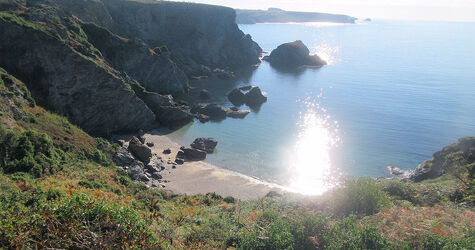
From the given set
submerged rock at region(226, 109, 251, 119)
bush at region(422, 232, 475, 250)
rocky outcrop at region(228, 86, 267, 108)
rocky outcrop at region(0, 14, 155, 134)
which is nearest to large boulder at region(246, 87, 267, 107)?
rocky outcrop at region(228, 86, 267, 108)

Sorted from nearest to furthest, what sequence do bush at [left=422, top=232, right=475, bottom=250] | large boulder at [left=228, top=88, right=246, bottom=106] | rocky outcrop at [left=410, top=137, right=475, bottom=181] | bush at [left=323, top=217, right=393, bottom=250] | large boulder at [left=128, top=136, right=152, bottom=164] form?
bush at [left=422, top=232, right=475, bottom=250]
bush at [left=323, top=217, right=393, bottom=250]
rocky outcrop at [left=410, top=137, right=475, bottom=181]
large boulder at [left=128, top=136, right=152, bottom=164]
large boulder at [left=228, top=88, right=246, bottom=106]

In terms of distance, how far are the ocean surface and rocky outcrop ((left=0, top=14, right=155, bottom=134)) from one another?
1079cm

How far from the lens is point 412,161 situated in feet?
136

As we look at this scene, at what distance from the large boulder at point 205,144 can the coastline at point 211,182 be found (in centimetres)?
344

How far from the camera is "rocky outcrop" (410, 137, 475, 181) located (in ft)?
96.0

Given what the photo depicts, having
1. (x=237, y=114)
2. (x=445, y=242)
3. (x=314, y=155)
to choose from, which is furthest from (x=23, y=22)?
(x=445, y=242)

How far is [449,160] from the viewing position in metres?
30.7

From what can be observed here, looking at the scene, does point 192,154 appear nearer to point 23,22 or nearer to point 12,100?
point 12,100

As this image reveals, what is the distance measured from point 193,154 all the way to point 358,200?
88.7 ft

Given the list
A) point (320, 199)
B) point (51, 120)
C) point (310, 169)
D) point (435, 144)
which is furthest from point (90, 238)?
point (435, 144)

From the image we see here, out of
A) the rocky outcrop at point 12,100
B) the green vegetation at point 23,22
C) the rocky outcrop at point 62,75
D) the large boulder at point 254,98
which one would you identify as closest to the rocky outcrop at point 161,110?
the rocky outcrop at point 62,75

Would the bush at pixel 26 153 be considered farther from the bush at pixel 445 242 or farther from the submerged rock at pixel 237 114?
the submerged rock at pixel 237 114

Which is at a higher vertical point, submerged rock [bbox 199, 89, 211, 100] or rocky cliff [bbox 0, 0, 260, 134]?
rocky cliff [bbox 0, 0, 260, 134]

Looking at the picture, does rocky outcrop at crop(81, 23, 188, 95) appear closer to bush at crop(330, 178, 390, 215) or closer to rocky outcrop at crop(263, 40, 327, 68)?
bush at crop(330, 178, 390, 215)
